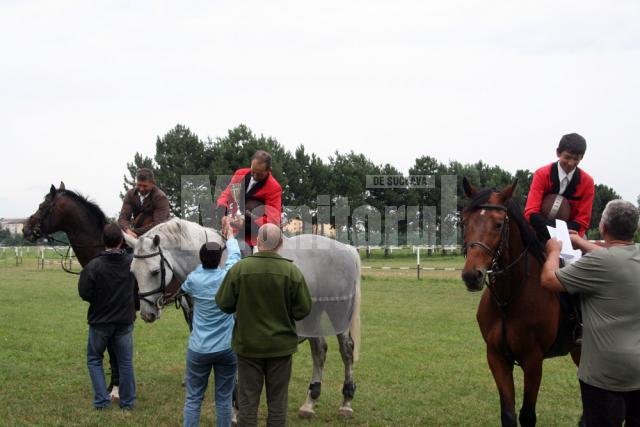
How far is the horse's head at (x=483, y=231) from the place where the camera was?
4066mm

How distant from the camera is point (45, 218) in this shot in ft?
24.7

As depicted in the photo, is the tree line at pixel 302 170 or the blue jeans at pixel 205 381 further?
the tree line at pixel 302 170

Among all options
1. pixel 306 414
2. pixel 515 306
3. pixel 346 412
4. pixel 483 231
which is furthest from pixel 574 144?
pixel 306 414

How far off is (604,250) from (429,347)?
273 inches

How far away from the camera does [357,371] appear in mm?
8266

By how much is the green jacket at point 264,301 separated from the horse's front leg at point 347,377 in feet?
8.10

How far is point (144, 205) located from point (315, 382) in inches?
126

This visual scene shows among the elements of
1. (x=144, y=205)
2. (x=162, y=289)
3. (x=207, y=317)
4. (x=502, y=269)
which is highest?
(x=144, y=205)

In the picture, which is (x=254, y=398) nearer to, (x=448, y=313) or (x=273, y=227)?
(x=273, y=227)

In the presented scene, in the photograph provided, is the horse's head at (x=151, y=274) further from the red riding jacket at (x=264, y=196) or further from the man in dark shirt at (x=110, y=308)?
the red riding jacket at (x=264, y=196)

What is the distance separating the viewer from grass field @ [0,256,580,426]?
6.18 meters

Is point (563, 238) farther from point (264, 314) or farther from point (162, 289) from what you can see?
point (162, 289)

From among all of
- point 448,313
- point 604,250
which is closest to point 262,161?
point 604,250

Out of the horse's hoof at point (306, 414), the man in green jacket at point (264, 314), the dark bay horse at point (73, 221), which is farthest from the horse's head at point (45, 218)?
the man in green jacket at point (264, 314)
